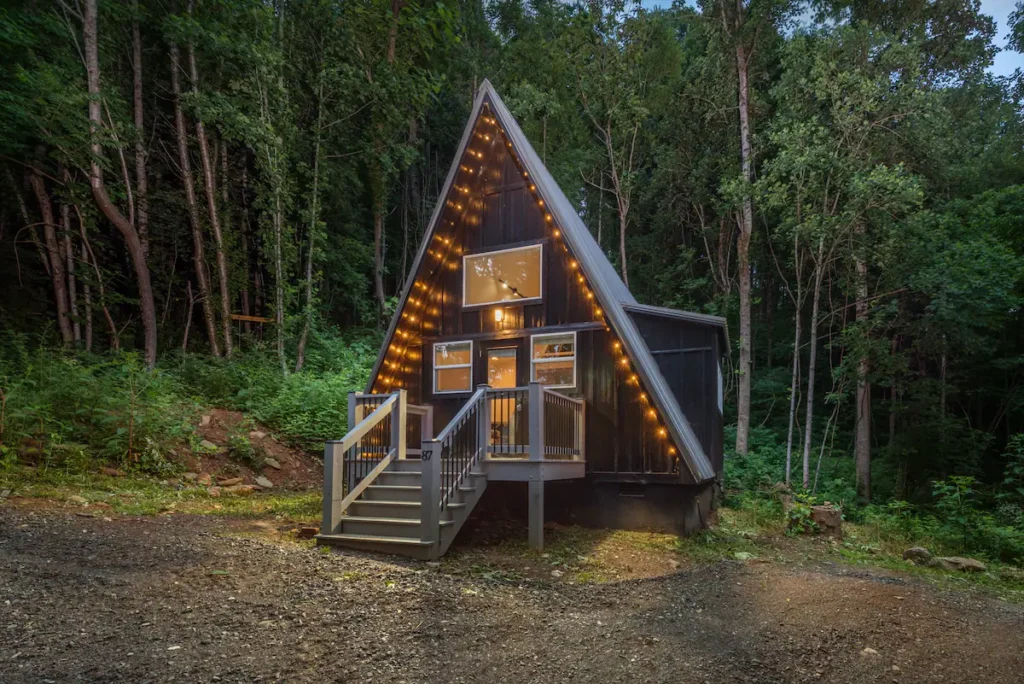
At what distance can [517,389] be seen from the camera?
24.8 ft

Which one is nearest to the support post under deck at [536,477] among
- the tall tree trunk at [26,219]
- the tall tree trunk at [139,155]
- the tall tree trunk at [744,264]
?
the tall tree trunk at [744,264]

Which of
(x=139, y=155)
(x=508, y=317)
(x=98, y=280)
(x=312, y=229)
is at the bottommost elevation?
(x=508, y=317)

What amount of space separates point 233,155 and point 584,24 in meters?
13.6

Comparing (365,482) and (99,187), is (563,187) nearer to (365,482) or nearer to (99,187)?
(99,187)

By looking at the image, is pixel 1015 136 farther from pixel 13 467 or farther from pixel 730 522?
pixel 13 467

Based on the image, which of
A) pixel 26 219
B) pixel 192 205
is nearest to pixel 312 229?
pixel 192 205

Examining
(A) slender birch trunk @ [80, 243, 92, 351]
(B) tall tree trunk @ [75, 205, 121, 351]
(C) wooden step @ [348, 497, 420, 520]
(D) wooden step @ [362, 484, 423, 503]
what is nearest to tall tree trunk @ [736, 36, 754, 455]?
(D) wooden step @ [362, 484, 423, 503]

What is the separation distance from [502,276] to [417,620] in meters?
6.54

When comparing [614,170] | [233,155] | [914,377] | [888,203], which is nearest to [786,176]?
[888,203]

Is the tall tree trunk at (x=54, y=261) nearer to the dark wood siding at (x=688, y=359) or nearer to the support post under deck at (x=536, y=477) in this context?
the support post under deck at (x=536, y=477)

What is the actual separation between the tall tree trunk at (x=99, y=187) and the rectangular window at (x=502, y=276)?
7.78 m

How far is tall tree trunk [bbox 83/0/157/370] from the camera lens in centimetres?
1206

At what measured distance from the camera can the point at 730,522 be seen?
10289 mm

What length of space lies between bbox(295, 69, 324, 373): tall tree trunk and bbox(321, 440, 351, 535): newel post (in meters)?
9.05
